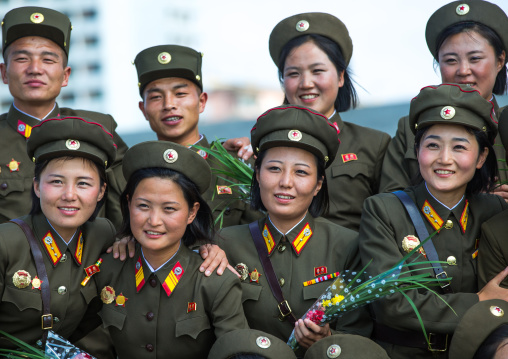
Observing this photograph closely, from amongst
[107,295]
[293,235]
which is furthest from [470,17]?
[107,295]

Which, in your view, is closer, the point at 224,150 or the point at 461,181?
the point at 461,181

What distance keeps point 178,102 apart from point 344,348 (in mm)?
2597

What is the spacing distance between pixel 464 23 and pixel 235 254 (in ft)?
8.00

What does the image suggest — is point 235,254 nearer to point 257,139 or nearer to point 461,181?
point 257,139

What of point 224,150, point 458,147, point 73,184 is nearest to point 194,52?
point 224,150

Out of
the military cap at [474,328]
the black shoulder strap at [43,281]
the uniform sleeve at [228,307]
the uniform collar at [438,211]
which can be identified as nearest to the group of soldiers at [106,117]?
the uniform collar at [438,211]

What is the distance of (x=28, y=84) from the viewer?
19.1ft

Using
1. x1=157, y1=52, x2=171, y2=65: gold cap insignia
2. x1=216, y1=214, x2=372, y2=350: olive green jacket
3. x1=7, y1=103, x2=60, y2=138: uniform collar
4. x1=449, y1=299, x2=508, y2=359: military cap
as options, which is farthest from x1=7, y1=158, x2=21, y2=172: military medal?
x1=449, y1=299, x2=508, y2=359: military cap

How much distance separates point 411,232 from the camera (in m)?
4.76

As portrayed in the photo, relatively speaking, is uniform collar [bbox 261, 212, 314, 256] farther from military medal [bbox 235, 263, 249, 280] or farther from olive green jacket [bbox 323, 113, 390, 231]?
olive green jacket [bbox 323, 113, 390, 231]

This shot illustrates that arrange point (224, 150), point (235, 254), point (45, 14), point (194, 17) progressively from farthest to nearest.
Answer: point (194, 17)
point (45, 14)
point (224, 150)
point (235, 254)

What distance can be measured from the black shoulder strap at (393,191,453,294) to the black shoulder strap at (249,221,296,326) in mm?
893

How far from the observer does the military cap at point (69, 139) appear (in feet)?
15.9

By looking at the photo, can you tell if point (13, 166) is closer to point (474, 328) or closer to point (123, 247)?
point (123, 247)
